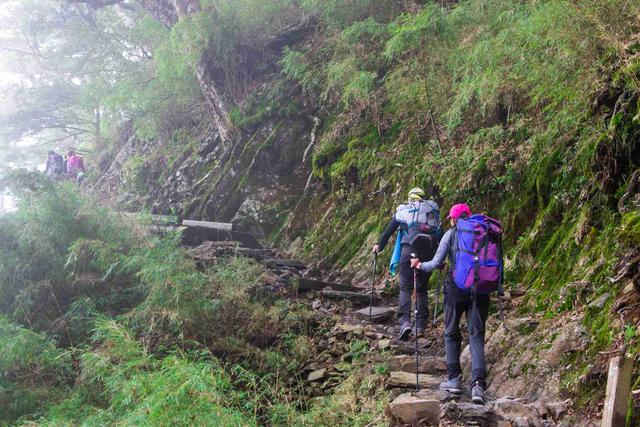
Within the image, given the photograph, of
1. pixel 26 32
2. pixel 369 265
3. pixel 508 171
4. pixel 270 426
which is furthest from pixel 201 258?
pixel 26 32

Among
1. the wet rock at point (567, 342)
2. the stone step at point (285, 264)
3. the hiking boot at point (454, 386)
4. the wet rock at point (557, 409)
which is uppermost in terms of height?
the wet rock at point (567, 342)

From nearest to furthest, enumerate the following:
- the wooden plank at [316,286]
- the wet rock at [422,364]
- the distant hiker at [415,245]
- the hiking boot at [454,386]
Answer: the hiking boot at [454,386]
the wet rock at [422,364]
the distant hiker at [415,245]
the wooden plank at [316,286]

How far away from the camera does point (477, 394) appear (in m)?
4.71

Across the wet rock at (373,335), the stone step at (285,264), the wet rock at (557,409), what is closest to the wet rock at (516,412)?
the wet rock at (557,409)

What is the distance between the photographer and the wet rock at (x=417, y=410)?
4676 mm

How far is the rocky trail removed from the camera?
14.7 ft

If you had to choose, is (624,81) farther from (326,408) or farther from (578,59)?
(326,408)

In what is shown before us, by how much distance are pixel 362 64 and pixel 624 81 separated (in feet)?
24.8

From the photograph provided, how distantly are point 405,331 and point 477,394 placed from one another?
2160 millimetres

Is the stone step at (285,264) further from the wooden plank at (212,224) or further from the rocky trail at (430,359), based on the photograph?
the wooden plank at (212,224)

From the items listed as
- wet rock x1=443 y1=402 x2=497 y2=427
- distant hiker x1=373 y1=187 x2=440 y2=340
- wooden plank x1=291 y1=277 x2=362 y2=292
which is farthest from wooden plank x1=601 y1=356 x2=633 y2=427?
wooden plank x1=291 y1=277 x2=362 y2=292

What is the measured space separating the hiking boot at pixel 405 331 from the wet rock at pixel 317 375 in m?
1.12

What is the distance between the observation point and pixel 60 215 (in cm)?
959

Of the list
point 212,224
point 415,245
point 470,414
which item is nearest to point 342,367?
point 415,245
